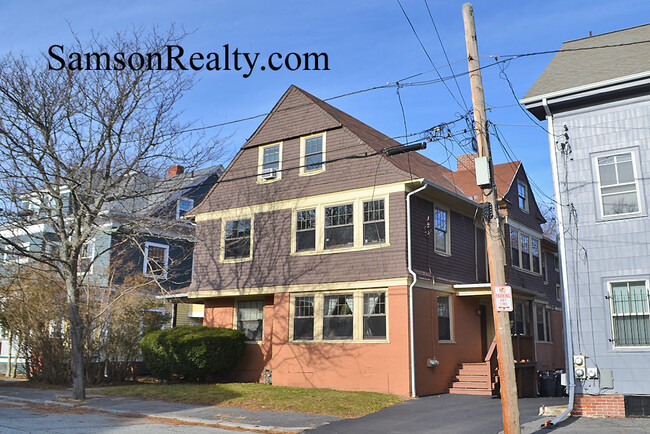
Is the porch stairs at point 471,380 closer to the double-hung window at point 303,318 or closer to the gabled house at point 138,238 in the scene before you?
the double-hung window at point 303,318

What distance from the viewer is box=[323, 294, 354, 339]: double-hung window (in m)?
18.2

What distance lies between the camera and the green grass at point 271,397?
14219mm

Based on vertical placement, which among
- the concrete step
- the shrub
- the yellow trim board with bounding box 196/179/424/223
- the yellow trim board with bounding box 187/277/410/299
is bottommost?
the concrete step

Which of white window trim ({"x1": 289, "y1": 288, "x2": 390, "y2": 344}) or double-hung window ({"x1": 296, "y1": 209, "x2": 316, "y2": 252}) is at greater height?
double-hung window ({"x1": 296, "y1": 209, "x2": 316, "y2": 252})

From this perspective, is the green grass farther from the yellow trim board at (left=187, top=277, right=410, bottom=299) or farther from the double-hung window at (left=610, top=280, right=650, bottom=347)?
the double-hung window at (left=610, top=280, right=650, bottom=347)

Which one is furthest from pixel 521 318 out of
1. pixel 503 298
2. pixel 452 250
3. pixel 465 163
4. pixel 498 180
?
pixel 503 298

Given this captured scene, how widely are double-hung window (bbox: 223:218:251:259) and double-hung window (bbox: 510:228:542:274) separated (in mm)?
10915

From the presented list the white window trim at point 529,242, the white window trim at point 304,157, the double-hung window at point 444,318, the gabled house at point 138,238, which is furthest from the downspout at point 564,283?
the white window trim at point 529,242

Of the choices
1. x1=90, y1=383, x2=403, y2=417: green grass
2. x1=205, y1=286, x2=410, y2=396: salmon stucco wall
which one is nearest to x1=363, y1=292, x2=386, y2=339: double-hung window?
x1=205, y1=286, x2=410, y2=396: salmon stucco wall

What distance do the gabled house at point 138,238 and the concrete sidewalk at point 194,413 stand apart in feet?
12.5

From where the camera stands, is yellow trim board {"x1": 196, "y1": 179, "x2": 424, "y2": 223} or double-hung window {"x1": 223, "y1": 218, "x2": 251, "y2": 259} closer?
yellow trim board {"x1": 196, "y1": 179, "x2": 424, "y2": 223}

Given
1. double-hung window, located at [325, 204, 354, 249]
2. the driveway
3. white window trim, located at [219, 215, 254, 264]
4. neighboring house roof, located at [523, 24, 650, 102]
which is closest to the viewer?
the driveway

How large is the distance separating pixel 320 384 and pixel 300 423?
19.4ft

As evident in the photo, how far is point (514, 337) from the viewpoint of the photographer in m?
18.3
